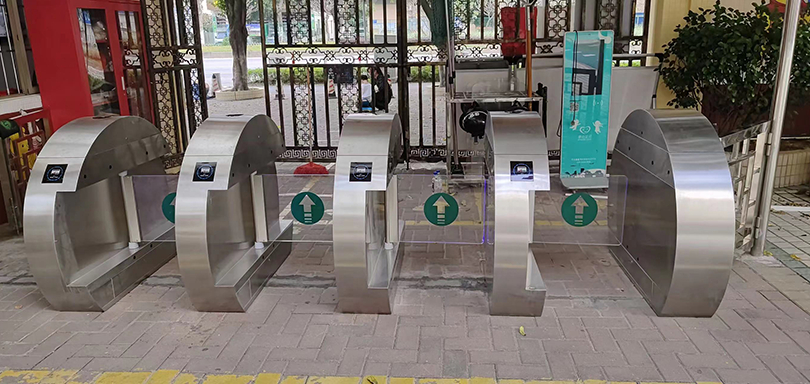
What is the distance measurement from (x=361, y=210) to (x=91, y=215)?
195 cm

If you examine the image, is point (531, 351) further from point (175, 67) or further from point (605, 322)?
point (175, 67)

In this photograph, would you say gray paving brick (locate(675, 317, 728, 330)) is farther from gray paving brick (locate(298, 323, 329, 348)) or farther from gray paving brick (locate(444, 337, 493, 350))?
gray paving brick (locate(298, 323, 329, 348))

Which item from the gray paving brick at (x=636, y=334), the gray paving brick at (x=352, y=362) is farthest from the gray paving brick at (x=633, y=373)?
the gray paving brick at (x=352, y=362)

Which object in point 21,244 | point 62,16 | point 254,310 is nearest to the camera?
point 254,310

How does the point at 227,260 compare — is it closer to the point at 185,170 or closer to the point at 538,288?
the point at 185,170

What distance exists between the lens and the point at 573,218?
13.0ft

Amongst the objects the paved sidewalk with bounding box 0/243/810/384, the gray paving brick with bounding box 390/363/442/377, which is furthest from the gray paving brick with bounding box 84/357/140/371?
the gray paving brick with bounding box 390/363/442/377

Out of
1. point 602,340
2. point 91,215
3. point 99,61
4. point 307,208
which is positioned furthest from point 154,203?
point 602,340

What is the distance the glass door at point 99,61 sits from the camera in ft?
19.8

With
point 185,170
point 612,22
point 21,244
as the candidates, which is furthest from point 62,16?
point 612,22

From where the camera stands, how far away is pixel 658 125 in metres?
3.71

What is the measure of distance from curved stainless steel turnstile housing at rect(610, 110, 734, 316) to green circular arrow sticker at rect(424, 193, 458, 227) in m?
1.26

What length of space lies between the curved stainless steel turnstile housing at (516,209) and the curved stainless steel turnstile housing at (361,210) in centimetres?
68

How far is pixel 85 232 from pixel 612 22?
5.98 metres
